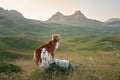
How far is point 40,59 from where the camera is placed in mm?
15844

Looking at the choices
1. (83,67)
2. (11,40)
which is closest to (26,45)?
(11,40)

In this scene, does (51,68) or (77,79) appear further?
(51,68)

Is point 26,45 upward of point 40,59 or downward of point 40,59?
downward

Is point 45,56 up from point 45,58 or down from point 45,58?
up

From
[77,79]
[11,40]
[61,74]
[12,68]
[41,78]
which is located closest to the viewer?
[77,79]

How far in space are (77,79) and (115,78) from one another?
2.47 metres

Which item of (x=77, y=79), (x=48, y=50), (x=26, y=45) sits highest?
(x=48, y=50)

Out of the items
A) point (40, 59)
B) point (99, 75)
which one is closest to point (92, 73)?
point (99, 75)

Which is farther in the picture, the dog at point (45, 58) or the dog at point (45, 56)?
the dog at point (45, 56)

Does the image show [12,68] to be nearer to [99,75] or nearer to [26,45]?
[99,75]

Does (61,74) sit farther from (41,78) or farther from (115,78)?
(115,78)

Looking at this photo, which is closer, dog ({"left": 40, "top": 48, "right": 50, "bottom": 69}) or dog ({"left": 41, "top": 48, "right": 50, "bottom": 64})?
dog ({"left": 40, "top": 48, "right": 50, "bottom": 69})

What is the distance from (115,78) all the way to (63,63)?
3.20 metres

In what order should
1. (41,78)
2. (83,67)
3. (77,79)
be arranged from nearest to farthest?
1. (77,79)
2. (41,78)
3. (83,67)
